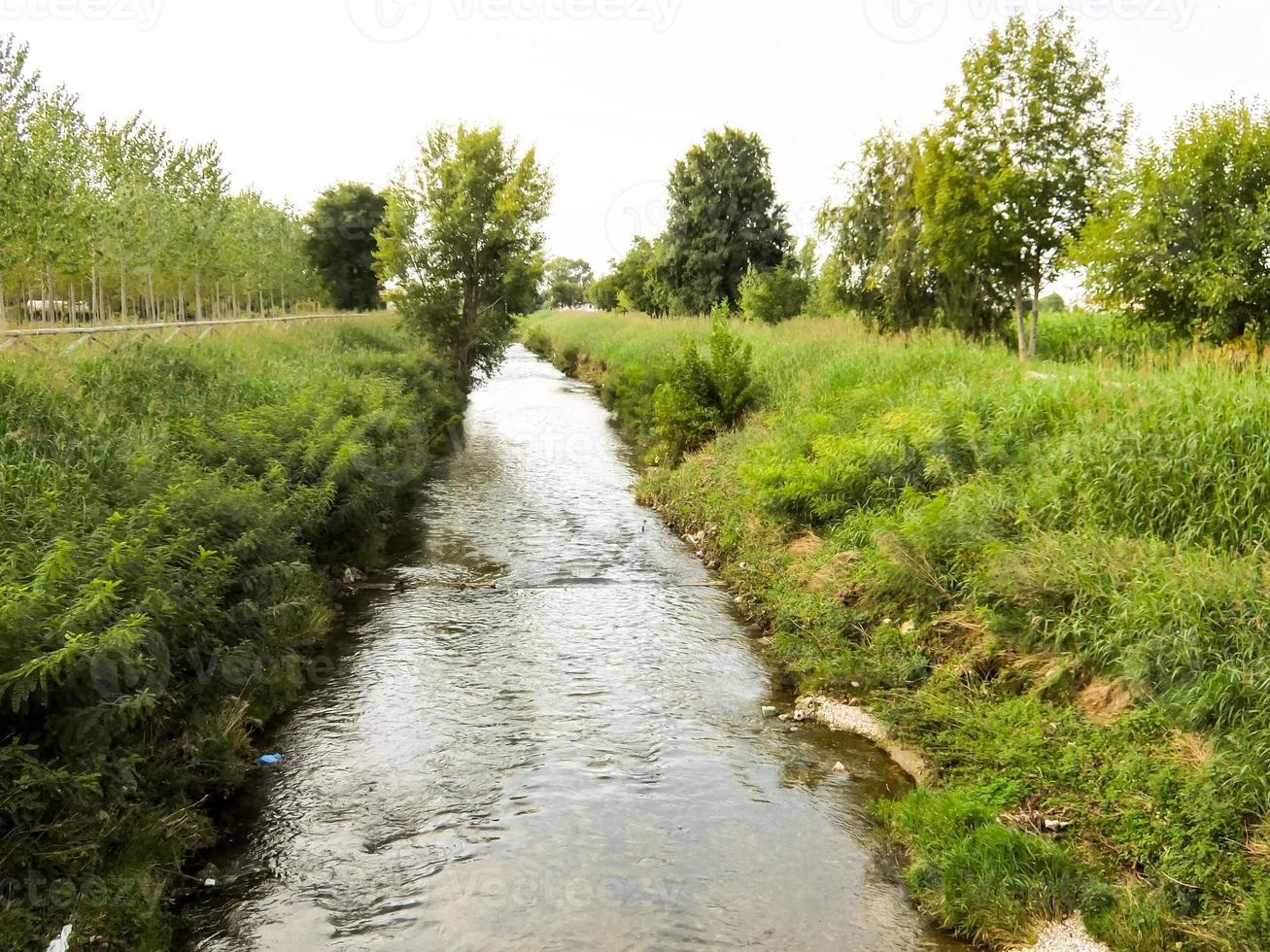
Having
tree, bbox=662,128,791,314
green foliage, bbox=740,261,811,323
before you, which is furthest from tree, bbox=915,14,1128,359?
tree, bbox=662,128,791,314

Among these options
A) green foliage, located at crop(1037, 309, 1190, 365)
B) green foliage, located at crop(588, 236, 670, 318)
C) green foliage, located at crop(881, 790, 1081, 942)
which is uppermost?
green foliage, located at crop(588, 236, 670, 318)

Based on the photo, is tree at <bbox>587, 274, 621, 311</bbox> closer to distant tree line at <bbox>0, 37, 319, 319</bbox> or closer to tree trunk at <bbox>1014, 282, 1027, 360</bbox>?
distant tree line at <bbox>0, 37, 319, 319</bbox>

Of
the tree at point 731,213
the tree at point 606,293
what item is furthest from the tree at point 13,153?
the tree at point 606,293

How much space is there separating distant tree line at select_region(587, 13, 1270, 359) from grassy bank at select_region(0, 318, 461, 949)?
1327 cm

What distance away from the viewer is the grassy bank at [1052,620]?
16.2 ft

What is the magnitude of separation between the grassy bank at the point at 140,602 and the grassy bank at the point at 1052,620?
4673mm

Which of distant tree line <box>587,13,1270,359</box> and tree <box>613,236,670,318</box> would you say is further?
tree <box>613,236,670,318</box>

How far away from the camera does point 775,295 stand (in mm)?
37438

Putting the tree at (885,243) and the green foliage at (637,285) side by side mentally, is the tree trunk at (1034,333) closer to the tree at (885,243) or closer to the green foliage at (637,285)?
the tree at (885,243)

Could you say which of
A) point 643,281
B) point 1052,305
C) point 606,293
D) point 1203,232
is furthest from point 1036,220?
point 606,293

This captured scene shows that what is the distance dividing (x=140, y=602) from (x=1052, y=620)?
6.45m

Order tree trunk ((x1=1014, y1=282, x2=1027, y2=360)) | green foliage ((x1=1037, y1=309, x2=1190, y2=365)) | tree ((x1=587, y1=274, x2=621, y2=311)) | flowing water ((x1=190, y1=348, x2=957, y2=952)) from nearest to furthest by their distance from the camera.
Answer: flowing water ((x1=190, y1=348, x2=957, y2=952))
green foliage ((x1=1037, y1=309, x2=1190, y2=365))
tree trunk ((x1=1014, y1=282, x2=1027, y2=360))
tree ((x1=587, y1=274, x2=621, y2=311))

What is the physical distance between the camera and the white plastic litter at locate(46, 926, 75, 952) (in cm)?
407

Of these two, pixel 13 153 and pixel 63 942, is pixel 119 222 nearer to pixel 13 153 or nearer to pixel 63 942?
pixel 13 153
